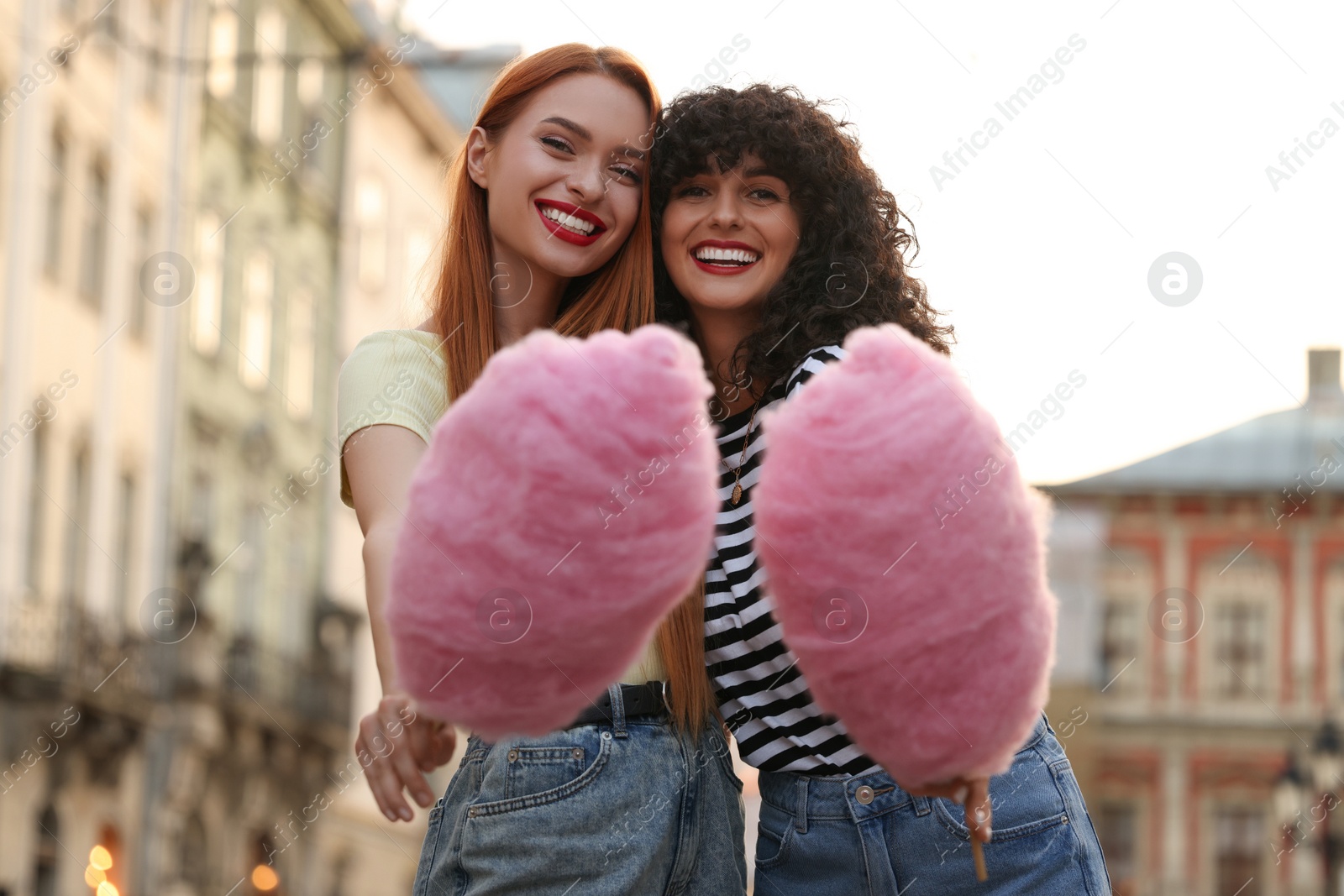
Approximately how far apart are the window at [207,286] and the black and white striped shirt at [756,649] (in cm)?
1704

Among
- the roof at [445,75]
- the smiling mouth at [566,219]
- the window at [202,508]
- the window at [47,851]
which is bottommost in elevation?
the smiling mouth at [566,219]

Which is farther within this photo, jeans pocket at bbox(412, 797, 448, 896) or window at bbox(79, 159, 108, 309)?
window at bbox(79, 159, 108, 309)

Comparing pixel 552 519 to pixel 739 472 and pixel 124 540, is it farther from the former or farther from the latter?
pixel 124 540

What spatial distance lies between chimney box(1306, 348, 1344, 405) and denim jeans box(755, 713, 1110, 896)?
3682 cm

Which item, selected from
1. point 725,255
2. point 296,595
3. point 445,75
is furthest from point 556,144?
point 445,75

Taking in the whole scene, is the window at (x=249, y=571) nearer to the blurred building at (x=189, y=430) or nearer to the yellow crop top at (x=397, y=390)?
the blurred building at (x=189, y=430)

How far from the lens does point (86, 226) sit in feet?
52.2

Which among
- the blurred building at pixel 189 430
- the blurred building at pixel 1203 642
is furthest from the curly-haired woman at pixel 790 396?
the blurred building at pixel 1203 642

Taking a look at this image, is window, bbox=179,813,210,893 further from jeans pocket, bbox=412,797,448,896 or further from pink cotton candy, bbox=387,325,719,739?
pink cotton candy, bbox=387,325,719,739

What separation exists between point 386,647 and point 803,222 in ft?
2.93

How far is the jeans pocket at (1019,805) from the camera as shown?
2121 millimetres

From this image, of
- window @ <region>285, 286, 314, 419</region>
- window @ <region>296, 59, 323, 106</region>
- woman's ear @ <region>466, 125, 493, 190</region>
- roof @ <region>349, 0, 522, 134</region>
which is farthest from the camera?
window @ <region>296, 59, 323, 106</region>

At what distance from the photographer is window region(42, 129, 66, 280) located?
48.9 feet

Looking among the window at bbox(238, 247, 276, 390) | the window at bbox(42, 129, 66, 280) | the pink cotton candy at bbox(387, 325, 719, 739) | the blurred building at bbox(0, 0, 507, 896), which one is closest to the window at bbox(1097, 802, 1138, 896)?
the blurred building at bbox(0, 0, 507, 896)
